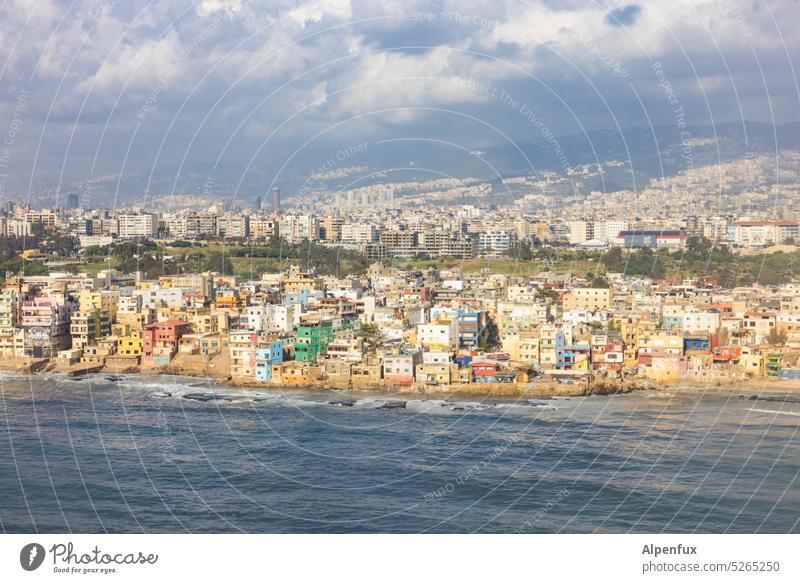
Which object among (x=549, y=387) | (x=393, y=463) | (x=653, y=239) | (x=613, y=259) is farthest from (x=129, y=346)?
(x=653, y=239)

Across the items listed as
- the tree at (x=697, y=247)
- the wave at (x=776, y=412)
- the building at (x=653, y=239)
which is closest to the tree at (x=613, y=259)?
the tree at (x=697, y=247)

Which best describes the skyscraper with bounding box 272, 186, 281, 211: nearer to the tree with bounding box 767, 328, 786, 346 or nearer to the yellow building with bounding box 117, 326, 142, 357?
the yellow building with bounding box 117, 326, 142, 357

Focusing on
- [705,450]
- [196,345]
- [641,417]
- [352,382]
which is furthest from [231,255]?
[705,450]

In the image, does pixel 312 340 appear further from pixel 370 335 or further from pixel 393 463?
pixel 393 463

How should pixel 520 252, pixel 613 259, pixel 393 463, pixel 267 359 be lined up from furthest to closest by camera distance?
pixel 520 252, pixel 613 259, pixel 267 359, pixel 393 463

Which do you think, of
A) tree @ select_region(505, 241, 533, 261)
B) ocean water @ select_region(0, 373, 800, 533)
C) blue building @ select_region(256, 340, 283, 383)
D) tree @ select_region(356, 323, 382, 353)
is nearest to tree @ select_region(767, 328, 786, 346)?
ocean water @ select_region(0, 373, 800, 533)

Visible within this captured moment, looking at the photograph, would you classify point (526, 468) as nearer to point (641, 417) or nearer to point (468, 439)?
point (468, 439)
